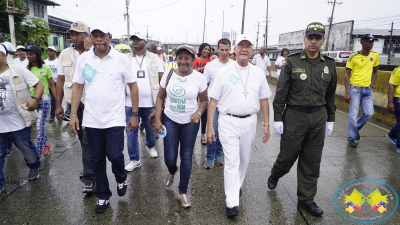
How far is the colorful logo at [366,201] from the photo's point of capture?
321 cm

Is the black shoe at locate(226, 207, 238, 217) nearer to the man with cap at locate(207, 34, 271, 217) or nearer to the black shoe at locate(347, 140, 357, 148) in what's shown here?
the man with cap at locate(207, 34, 271, 217)

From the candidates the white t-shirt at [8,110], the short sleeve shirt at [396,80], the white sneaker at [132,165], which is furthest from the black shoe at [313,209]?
the white t-shirt at [8,110]

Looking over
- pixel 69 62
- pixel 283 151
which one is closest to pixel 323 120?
pixel 283 151

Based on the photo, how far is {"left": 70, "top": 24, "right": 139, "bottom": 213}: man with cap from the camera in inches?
119

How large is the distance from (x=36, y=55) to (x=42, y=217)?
2865 millimetres

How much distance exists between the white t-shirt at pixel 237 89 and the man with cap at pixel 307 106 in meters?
0.28

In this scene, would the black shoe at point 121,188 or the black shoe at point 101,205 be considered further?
the black shoe at point 121,188

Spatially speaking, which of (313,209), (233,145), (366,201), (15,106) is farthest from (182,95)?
(366,201)

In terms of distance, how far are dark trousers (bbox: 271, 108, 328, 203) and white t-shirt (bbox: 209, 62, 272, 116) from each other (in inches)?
18.3

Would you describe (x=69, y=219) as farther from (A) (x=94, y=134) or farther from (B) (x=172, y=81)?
(B) (x=172, y=81)

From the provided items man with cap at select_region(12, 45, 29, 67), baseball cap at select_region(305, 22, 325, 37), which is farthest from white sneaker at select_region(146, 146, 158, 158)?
man with cap at select_region(12, 45, 29, 67)

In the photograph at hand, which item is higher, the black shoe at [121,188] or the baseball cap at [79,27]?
the baseball cap at [79,27]

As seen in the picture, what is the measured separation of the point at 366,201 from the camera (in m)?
3.57

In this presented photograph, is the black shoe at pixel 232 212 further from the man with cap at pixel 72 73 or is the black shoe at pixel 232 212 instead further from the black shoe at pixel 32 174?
the black shoe at pixel 32 174
